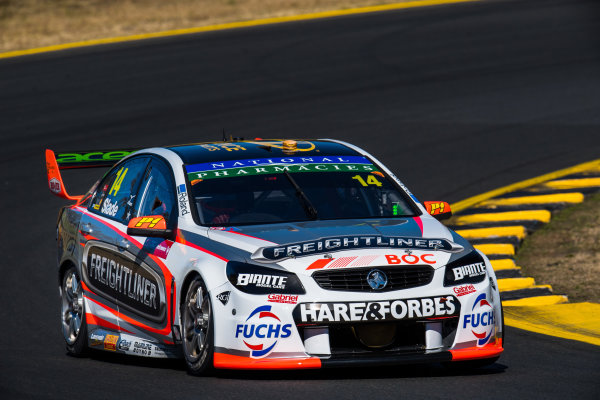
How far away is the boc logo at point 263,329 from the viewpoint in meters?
6.69

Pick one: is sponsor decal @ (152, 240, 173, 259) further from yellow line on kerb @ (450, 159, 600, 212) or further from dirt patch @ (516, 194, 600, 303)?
yellow line on kerb @ (450, 159, 600, 212)

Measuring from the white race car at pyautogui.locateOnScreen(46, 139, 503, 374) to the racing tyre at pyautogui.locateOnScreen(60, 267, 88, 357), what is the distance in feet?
0.05

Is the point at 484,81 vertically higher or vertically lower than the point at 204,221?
higher

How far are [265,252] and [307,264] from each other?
0.84 feet

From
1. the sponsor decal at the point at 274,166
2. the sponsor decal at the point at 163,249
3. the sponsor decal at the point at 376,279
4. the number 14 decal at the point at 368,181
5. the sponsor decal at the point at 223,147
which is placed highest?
the sponsor decal at the point at 223,147

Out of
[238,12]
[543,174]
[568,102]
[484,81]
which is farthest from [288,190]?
[238,12]

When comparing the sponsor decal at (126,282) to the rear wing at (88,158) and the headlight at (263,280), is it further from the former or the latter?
the rear wing at (88,158)

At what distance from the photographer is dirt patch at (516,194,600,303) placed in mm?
10664

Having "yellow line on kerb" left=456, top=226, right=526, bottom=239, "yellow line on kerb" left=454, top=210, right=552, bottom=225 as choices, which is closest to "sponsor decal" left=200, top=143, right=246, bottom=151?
"yellow line on kerb" left=456, top=226, right=526, bottom=239

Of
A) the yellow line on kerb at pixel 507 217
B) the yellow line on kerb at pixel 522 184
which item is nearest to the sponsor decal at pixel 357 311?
the yellow line on kerb at pixel 507 217

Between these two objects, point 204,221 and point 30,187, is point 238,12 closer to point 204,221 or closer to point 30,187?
point 30,187

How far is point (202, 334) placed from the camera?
7.03 metres

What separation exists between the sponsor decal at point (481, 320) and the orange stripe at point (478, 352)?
4 cm

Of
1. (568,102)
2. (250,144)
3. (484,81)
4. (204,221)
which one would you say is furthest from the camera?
(484,81)
